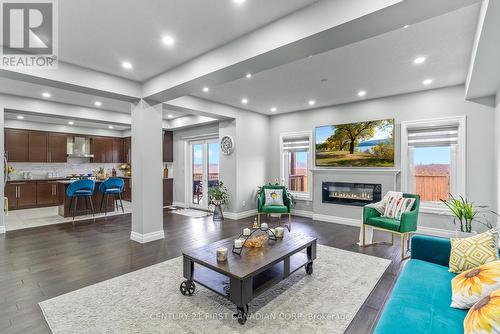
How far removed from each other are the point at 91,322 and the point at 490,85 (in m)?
5.56

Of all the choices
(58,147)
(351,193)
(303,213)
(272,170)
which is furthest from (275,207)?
(58,147)

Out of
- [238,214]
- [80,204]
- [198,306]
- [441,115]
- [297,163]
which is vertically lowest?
[198,306]

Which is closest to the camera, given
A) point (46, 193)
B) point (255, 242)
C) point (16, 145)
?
point (255, 242)

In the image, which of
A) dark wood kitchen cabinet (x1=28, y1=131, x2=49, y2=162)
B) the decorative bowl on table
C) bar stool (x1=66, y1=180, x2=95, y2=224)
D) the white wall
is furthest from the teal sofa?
dark wood kitchen cabinet (x1=28, y1=131, x2=49, y2=162)

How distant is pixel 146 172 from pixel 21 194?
5.89 m

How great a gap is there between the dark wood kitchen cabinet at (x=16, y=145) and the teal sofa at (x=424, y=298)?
9697mm

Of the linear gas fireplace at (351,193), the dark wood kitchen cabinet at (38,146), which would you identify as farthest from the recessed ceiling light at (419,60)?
the dark wood kitchen cabinet at (38,146)

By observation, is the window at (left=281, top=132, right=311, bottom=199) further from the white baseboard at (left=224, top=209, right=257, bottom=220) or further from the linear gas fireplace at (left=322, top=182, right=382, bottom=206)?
the white baseboard at (left=224, top=209, right=257, bottom=220)

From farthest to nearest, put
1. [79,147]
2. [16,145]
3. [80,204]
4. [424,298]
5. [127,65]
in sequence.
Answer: [79,147], [16,145], [80,204], [127,65], [424,298]

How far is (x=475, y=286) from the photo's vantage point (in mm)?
1560

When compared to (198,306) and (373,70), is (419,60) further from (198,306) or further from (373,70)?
(198,306)

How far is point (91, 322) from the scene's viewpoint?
213cm

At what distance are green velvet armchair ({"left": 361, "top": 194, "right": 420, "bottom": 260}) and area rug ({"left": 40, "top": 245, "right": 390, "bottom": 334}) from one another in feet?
3.02

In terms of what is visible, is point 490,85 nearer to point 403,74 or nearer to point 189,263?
point 403,74
